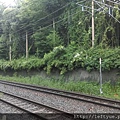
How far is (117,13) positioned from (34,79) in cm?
933

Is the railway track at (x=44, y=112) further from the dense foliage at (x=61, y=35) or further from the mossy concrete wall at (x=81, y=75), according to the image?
the dense foliage at (x=61, y=35)

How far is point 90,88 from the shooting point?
12539 millimetres

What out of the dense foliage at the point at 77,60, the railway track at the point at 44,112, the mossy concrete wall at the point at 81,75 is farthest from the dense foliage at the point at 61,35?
the railway track at the point at 44,112

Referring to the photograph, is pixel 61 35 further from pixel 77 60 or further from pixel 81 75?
pixel 81 75

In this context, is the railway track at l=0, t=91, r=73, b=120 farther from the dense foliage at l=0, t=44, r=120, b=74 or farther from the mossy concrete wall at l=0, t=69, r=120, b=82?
the dense foliage at l=0, t=44, r=120, b=74

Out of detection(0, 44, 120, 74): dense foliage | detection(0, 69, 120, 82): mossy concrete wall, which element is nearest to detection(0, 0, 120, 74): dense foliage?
detection(0, 44, 120, 74): dense foliage

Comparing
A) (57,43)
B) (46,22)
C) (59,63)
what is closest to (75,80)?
(59,63)

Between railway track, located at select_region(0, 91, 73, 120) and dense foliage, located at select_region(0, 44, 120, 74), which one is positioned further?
dense foliage, located at select_region(0, 44, 120, 74)

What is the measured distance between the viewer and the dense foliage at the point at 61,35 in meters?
14.9

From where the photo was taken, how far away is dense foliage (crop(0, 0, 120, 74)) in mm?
14906

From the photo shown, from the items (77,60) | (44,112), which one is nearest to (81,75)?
(77,60)

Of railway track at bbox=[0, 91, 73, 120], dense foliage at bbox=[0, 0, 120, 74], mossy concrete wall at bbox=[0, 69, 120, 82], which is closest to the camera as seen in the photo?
railway track at bbox=[0, 91, 73, 120]

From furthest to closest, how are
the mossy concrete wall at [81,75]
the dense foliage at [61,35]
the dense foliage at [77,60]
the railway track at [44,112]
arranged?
the dense foliage at [61,35]
the dense foliage at [77,60]
the mossy concrete wall at [81,75]
the railway track at [44,112]

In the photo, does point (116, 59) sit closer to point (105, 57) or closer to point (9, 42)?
point (105, 57)
